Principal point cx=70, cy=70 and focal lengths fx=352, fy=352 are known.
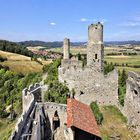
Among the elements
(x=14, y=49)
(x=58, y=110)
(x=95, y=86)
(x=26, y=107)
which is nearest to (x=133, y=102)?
(x=95, y=86)

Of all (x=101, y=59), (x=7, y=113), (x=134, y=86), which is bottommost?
(x=7, y=113)

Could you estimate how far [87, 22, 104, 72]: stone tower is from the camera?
3745 cm

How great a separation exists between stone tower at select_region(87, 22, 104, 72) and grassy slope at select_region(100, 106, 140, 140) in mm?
4546

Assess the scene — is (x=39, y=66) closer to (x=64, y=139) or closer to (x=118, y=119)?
(x=118, y=119)

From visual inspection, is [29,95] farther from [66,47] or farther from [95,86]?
[66,47]

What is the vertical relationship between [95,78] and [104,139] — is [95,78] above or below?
above

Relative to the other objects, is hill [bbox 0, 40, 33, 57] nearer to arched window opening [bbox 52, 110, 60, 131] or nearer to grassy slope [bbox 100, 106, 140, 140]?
grassy slope [bbox 100, 106, 140, 140]

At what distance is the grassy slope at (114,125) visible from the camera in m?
33.8

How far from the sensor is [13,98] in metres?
56.2

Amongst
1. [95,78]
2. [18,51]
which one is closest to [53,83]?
[95,78]

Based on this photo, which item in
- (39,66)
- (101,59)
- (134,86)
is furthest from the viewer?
(39,66)

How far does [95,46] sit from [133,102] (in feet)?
23.9

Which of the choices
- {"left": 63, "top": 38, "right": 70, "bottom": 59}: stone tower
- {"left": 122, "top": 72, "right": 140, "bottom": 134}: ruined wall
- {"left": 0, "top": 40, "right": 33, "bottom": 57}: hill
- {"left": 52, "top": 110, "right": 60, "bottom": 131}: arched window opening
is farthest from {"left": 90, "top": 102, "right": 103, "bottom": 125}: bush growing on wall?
{"left": 0, "top": 40, "right": 33, "bottom": 57}: hill

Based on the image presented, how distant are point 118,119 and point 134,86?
4276mm
